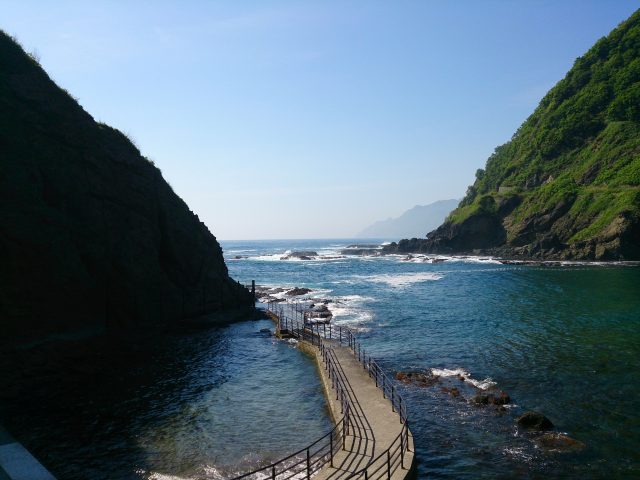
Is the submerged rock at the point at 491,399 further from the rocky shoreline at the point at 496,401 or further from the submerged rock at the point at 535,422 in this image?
the submerged rock at the point at 535,422

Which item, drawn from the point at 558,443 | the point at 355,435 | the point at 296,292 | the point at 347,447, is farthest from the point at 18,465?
the point at 296,292

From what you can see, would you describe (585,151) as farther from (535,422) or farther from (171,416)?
(171,416)

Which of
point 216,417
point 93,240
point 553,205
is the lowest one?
point 216,417

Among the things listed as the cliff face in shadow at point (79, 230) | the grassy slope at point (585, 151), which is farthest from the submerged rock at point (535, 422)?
the grassy slope at point (585, 151)

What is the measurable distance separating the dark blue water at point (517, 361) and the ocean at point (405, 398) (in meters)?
0.10

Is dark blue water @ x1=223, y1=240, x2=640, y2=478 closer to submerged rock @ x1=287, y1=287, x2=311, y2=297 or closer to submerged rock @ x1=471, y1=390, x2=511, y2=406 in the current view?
submerged rock @ x1=471, y1=390, x2=511, y2=406

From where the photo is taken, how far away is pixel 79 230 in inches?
1513

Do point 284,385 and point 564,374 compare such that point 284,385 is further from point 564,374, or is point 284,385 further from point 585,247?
point 585,247

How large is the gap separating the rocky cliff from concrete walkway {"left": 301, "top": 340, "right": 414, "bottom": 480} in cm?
9218

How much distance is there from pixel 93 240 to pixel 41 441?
71.9 feet

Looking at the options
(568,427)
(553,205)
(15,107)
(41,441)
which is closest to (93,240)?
(15,107)

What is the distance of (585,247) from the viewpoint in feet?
334

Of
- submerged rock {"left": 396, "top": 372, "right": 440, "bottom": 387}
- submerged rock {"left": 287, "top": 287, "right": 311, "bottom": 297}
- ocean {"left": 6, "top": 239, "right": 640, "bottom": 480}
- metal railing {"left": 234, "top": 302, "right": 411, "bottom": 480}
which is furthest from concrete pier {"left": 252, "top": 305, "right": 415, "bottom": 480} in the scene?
submerged rock {"left": 287, "top": 287, "right": 311, "bottom": 297}

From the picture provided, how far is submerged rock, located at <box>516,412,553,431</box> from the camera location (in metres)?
21.2
